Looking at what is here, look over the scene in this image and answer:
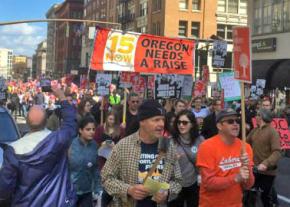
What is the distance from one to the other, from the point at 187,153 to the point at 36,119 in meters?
2.56

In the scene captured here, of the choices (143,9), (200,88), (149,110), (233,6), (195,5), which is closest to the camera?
(149,110)

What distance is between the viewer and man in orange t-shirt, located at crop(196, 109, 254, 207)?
4.76 m

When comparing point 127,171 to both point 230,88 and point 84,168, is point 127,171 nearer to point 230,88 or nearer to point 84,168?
point 84,168

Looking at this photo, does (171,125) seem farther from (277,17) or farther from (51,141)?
(277,17)

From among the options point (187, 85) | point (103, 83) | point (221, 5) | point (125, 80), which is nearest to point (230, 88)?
point (125, 80)

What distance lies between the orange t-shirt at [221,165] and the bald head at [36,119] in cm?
141

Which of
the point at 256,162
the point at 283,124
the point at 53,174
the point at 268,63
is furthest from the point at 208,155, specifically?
the point at 268,63

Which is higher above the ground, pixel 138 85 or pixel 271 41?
pixel 271 41

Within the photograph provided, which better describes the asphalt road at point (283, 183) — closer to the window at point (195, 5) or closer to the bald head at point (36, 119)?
the bald head at point (36, 119)

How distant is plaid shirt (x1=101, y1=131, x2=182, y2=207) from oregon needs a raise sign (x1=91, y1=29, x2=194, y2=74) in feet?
19.0

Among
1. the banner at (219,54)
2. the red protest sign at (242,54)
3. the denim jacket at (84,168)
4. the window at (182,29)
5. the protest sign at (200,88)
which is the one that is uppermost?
the window at (182,29)

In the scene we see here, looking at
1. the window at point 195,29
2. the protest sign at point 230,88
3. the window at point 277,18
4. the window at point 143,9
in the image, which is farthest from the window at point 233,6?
the protest sign at point 230,88

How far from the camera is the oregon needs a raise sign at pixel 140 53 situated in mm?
10352

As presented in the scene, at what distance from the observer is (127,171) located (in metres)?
4.31
